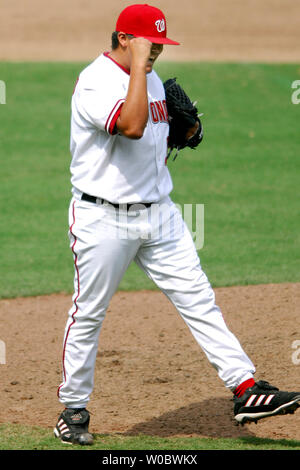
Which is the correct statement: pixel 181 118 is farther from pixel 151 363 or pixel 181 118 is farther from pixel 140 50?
pixel 151 363

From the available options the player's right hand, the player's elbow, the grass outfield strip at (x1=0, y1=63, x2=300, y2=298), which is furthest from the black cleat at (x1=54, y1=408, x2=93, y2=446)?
the grass outfield strip at (x1=0, y1=63, x2=300, y2=298)

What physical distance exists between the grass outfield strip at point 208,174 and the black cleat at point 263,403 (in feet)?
12.1

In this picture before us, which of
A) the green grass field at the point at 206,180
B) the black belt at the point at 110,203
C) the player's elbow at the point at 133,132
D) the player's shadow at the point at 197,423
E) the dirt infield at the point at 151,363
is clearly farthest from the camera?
the green grass field at the point at 206,180

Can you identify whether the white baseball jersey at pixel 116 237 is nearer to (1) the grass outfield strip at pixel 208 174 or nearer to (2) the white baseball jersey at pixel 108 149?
(2) the white baseball jersey at pixel 108 149

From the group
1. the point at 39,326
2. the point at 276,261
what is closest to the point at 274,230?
the point at 276,261

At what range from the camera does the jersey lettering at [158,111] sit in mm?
4346

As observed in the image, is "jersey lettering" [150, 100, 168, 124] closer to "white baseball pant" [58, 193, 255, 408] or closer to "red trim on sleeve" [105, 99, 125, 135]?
"red trim on sleeve" [105, 99, 125, 135]

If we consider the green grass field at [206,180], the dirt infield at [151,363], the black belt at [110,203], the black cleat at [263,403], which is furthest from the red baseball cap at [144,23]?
the dirt infield at [151,363]

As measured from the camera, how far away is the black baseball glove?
15.3ft

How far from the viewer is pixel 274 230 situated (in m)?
9.98

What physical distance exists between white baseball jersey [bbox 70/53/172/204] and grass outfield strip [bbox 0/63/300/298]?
3.85 meters

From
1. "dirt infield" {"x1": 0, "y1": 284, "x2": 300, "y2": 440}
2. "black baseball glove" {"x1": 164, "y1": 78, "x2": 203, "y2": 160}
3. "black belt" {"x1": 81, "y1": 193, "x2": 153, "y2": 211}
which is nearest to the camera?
"black belt" {"x1": 81, "y1": 193, "x2": 153, "y2": 211}

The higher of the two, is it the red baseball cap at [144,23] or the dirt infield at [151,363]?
the red baseball cap at [144,23]

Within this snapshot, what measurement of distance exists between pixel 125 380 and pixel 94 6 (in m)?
20.8
